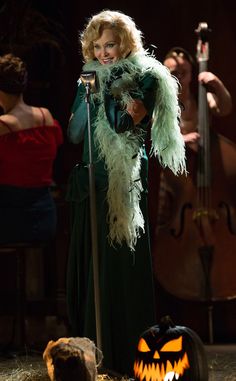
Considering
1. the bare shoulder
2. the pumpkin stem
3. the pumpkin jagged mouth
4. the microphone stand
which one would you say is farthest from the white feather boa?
the bare shoulder

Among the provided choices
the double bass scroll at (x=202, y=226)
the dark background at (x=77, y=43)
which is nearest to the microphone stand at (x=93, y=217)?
the double bass scroll at (x=202, y=226)

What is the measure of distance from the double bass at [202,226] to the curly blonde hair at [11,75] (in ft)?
3.64

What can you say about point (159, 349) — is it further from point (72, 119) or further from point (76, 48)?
point (76, 48)

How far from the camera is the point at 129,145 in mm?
3973

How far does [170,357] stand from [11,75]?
1.97m

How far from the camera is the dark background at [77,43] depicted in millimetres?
5832

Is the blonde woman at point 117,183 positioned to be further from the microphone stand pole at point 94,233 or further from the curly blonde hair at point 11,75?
the curly blonde hair at point 11,75

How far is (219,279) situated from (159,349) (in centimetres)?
195

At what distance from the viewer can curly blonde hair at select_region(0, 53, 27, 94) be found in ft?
15.8

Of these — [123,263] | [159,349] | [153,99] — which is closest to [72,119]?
[153,99]

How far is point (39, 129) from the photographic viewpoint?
16.1ft

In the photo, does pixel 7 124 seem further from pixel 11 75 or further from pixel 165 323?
pixel 165 323

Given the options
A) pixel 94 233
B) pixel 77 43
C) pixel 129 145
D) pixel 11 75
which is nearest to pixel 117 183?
pixel 129 145

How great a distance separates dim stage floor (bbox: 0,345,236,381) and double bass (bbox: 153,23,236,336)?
0.40 m
